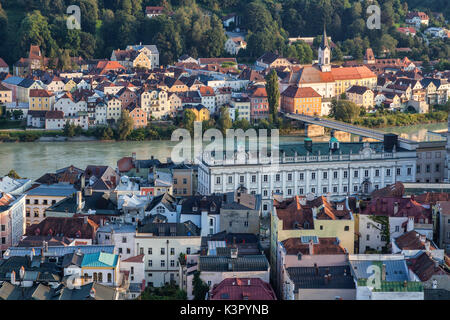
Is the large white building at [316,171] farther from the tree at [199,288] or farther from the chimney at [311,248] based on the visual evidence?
the tree at [199,288]

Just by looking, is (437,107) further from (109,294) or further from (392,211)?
(109,294)

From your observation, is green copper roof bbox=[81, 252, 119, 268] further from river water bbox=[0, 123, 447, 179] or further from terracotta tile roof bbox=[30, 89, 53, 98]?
terracotta tile roof bbox=[30, 89, 53, 98]

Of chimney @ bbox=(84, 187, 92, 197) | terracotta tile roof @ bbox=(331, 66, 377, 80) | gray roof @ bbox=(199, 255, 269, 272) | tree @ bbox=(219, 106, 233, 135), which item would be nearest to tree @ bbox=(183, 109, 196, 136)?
tree @ bbox=(219, 106, 233, 135)

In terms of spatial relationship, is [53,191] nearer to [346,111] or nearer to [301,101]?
[346,111]

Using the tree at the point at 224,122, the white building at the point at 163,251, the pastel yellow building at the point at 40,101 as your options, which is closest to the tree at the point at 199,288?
the white building at the point at 163,251

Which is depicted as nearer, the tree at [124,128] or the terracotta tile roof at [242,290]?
the terracotta tile roof at [242,290]

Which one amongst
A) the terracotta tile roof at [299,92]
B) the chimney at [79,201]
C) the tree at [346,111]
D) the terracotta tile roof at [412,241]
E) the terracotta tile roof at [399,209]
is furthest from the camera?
the terracotta tile roof at [299,92]
